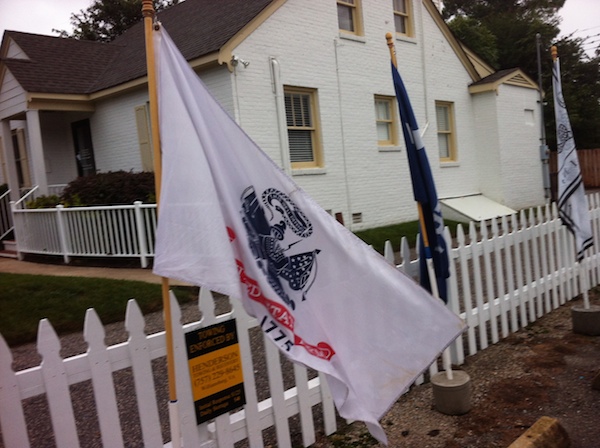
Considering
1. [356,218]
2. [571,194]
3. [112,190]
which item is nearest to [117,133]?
[112,190]

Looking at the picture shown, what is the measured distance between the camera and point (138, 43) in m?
15.4

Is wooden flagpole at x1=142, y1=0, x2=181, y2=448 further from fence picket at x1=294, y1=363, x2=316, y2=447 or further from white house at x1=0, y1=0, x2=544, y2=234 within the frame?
white house at x1=0, y1=0, x2=544, y2=234

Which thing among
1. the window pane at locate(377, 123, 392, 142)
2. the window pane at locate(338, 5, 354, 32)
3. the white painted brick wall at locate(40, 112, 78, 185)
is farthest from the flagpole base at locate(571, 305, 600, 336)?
the white painted brick wall at locate(40, 112, 78, 185)

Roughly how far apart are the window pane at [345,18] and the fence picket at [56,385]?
40.3 feet

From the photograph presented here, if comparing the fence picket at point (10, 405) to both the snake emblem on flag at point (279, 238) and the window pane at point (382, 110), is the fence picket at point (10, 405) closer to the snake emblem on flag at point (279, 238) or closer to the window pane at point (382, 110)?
the snake emblem on flag at point (279, 238)

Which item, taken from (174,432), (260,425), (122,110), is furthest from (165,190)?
(122,110)

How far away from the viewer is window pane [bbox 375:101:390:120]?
14070mm

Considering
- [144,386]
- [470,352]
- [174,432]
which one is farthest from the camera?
[470,352]

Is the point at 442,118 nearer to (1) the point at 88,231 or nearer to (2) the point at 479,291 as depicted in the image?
(1) the point at 88,231

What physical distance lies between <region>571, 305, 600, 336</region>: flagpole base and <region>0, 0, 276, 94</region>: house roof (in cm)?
799

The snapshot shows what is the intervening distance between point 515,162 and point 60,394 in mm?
16625

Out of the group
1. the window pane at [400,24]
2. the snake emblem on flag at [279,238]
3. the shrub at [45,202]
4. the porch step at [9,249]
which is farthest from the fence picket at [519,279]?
the porch step at [9,249]

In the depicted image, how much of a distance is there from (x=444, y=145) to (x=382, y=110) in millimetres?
2895

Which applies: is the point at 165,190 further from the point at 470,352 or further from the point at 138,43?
the point at 138,43
